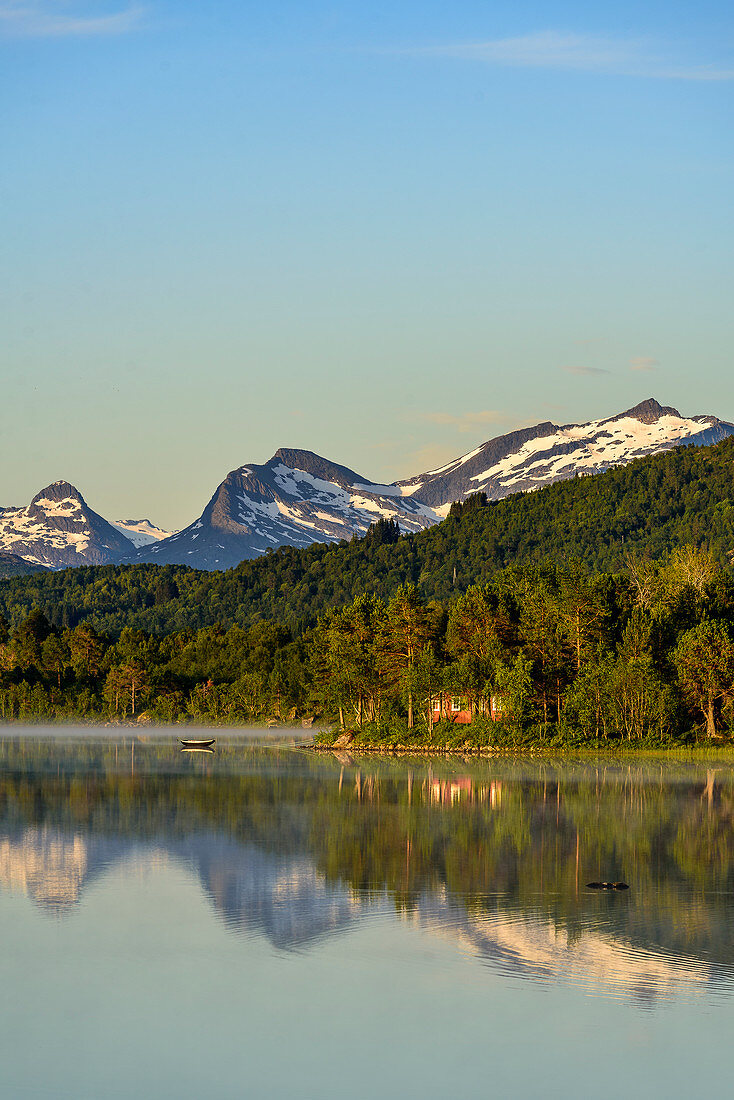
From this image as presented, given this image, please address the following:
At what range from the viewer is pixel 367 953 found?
94.2 feet

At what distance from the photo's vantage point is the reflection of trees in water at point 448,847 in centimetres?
3053

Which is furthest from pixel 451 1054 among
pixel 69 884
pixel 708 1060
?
pixel 69 884

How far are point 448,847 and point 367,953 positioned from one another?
17004 millimetres

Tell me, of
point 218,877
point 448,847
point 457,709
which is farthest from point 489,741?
point 218,877

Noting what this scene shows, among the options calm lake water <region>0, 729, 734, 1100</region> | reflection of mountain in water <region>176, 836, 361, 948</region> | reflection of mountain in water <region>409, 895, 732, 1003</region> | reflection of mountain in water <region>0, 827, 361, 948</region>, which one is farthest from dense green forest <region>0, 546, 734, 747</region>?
reflection of mountain in water <region>409, 895, 732, 1003</region>

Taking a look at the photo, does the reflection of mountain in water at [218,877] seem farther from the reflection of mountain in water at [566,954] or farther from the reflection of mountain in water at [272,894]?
the reflection of mountain in water at [566,954]

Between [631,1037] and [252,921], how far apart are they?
40.7 feet

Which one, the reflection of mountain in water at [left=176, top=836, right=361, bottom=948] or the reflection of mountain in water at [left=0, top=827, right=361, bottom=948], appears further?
the reflection of mountain in water at [left=0, top=827, right=361, bottom=948]

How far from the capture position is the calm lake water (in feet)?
69.6

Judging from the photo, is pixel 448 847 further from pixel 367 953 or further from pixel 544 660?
pixel 544 660

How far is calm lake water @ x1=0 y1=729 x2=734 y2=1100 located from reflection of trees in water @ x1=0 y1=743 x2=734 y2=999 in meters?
0.14

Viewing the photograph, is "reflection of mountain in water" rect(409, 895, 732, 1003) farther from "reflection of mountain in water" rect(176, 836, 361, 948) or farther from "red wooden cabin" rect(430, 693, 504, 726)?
"red wooden cabin" rect(430, 693, 504, 726)

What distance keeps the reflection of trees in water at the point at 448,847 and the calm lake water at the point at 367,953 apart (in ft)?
0.46

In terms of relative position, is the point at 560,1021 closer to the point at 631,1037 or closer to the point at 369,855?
the point at 631,1037
